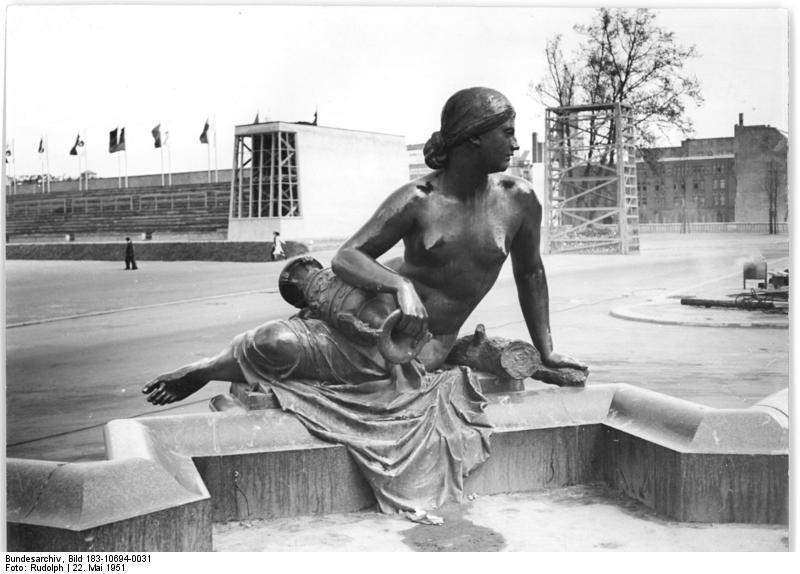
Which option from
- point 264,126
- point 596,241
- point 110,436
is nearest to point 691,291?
point 596,241

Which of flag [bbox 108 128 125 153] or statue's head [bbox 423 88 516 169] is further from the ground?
flag [bbox 108 128 125 153]

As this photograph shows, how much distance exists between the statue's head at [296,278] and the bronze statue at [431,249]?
0.23m

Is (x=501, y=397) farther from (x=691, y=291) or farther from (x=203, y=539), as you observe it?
(x=691, y=291)

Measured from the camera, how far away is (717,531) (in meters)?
3.75

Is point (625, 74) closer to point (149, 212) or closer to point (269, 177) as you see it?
point (269, 177)

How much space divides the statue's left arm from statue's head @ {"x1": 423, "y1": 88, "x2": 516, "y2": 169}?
0.45 metres

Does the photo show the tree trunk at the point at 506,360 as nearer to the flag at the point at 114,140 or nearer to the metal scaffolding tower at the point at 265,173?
the flag at the point at 114,140

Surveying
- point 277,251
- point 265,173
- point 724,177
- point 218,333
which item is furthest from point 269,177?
point 724,177

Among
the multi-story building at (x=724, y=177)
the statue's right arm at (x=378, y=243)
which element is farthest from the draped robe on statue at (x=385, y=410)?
the multi-story building at (x=724, y=177)

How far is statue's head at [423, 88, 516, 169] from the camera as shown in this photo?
4027 mm

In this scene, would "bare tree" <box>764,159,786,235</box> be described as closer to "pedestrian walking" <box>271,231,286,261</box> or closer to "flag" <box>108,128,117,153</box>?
"flag" <box>108,128,117,153</box>

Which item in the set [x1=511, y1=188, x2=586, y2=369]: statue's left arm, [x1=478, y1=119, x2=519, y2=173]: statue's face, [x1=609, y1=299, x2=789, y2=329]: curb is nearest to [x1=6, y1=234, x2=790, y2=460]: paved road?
[x1=609, y1=299, x2=789, y2=329]: curb

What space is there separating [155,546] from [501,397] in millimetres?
1705

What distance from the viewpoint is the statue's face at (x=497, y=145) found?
4059 mm
